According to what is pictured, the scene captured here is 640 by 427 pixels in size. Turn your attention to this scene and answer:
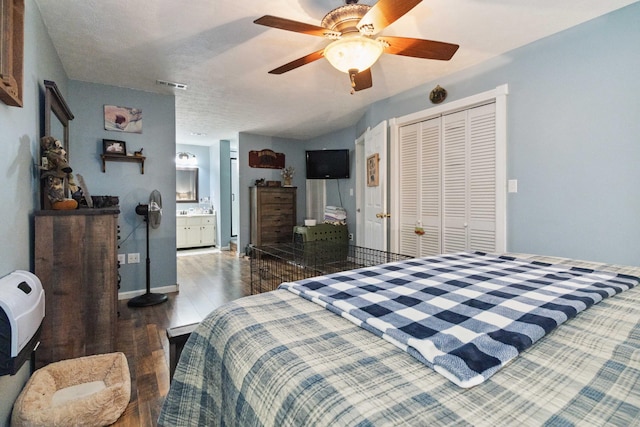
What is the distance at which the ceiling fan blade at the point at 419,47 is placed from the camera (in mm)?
1764

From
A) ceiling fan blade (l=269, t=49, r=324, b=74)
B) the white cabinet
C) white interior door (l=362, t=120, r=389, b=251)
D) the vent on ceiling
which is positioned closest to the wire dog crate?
white interior door (l=362, t=120, r=389, b=251)

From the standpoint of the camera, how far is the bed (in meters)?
0.48

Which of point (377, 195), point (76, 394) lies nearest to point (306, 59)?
point (377, 195)

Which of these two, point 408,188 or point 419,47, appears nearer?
point 419,47

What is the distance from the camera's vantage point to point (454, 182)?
3127mm

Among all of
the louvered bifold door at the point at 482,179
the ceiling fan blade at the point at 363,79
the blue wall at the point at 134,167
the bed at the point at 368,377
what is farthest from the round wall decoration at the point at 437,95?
the blue wall at the point at 134,167

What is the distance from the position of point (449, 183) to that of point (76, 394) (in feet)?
11.2

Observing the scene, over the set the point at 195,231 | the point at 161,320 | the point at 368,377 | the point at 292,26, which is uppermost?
the point at 292,26

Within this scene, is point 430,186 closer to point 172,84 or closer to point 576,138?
point 576,138

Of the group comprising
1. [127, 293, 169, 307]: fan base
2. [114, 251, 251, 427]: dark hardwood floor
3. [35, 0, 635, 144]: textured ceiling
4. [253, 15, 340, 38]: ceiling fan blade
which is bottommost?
[114, 251, 251, 427]: dark hardwood floor

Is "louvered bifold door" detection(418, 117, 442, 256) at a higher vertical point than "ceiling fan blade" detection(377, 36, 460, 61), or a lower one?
lower

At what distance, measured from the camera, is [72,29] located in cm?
219

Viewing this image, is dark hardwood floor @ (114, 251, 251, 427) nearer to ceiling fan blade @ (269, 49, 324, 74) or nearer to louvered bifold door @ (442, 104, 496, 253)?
ceiling fan blade @ (269, 49, 324, 74)

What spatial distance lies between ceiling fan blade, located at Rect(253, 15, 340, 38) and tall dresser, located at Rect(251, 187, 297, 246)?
13.1 ft
